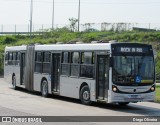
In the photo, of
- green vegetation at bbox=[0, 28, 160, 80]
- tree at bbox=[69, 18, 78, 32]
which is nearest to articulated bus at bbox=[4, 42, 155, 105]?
green vegetation at bbox=[0, 28, 160, 80]

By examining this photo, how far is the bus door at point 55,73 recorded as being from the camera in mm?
25031

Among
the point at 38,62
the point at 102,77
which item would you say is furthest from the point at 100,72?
the point at 38,62

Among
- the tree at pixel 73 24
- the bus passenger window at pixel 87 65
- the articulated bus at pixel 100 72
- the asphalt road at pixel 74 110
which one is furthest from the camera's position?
the tree at pixel 73 24

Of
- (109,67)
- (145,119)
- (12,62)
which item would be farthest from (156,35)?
(145,119)

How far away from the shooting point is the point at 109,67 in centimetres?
2009

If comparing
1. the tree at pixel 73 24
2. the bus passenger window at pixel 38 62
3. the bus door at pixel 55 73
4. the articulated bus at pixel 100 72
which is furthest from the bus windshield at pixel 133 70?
the tree at pixel 73 24

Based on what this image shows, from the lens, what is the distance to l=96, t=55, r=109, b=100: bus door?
2037 centimetres

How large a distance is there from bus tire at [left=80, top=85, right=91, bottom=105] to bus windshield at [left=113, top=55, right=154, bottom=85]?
2104mm

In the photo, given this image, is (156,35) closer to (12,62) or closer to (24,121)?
(12,62)

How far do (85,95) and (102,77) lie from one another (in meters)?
1.61

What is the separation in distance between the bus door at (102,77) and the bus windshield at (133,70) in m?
0.48

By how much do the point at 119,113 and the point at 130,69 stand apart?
7.83ft

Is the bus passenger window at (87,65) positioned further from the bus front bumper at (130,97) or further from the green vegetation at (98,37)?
the green vegetation at (98,37)

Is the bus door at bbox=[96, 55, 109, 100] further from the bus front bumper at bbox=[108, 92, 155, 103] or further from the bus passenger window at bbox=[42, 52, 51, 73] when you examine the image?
the bus passenger window at bbox=[42, 52, 51, 73]
